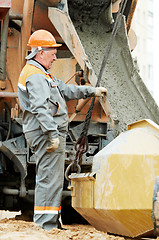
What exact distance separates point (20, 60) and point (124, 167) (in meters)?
2.26

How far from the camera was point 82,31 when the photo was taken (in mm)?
5492

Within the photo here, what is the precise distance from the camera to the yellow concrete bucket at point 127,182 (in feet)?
10.0

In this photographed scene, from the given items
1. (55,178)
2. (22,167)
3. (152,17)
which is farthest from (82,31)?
(152,17)

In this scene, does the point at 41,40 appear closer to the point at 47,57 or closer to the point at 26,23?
the point at 47,57

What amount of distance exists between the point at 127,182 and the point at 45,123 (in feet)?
3.29

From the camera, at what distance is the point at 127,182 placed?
10.2 ft

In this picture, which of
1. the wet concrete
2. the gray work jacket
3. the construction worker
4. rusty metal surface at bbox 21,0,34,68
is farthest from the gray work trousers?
rusty metal surface at bbox 21,0,34,68

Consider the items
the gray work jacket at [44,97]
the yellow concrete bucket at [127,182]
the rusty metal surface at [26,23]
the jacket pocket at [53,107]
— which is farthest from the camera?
the rusty metal surface at [26,23]

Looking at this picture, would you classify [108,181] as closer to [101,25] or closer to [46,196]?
[46,196]

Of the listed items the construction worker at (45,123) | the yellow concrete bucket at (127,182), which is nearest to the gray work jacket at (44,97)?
the construction worker at (45,123)

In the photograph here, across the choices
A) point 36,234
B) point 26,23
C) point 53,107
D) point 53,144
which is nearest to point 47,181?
point 53,144

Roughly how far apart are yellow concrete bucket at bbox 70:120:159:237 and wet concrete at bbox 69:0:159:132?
4.79 feet

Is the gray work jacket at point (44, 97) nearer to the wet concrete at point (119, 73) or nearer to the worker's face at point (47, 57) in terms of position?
the worker's face at point (47, 57)

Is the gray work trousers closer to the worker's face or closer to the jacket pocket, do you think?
the jacket pocket
